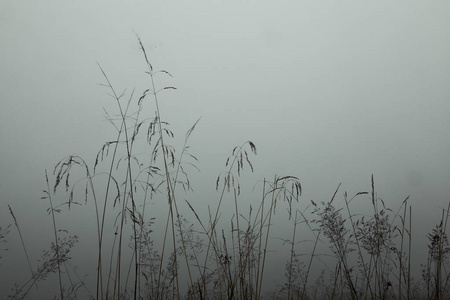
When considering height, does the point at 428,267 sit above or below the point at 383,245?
below

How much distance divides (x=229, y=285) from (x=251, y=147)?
655 millimetres

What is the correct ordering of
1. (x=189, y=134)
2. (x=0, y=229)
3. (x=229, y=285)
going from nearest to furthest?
(x=229, y=285) → (x=189, y=134) → (x=0, y=229)

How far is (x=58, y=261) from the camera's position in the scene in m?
1.71

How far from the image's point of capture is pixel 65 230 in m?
1.78

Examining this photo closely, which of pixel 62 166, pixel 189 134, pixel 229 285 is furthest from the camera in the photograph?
pixel 189 134

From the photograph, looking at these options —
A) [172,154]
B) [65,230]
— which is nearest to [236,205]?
[172,154]

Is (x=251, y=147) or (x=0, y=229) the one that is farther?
(x=0, y=229)

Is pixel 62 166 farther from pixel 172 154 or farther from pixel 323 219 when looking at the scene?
pixel 323 219

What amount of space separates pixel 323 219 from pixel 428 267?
60cm

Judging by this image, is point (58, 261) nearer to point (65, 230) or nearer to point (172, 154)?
point (65, 230)

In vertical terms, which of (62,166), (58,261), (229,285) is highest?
(62,166)

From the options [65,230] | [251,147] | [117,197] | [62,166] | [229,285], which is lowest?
[229,285]

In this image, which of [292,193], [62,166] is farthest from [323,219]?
[62,166]

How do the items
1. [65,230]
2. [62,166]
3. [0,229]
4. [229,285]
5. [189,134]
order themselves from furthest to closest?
[0,229] < [65,230] < [189,134] < [62,166] < [229,285]
